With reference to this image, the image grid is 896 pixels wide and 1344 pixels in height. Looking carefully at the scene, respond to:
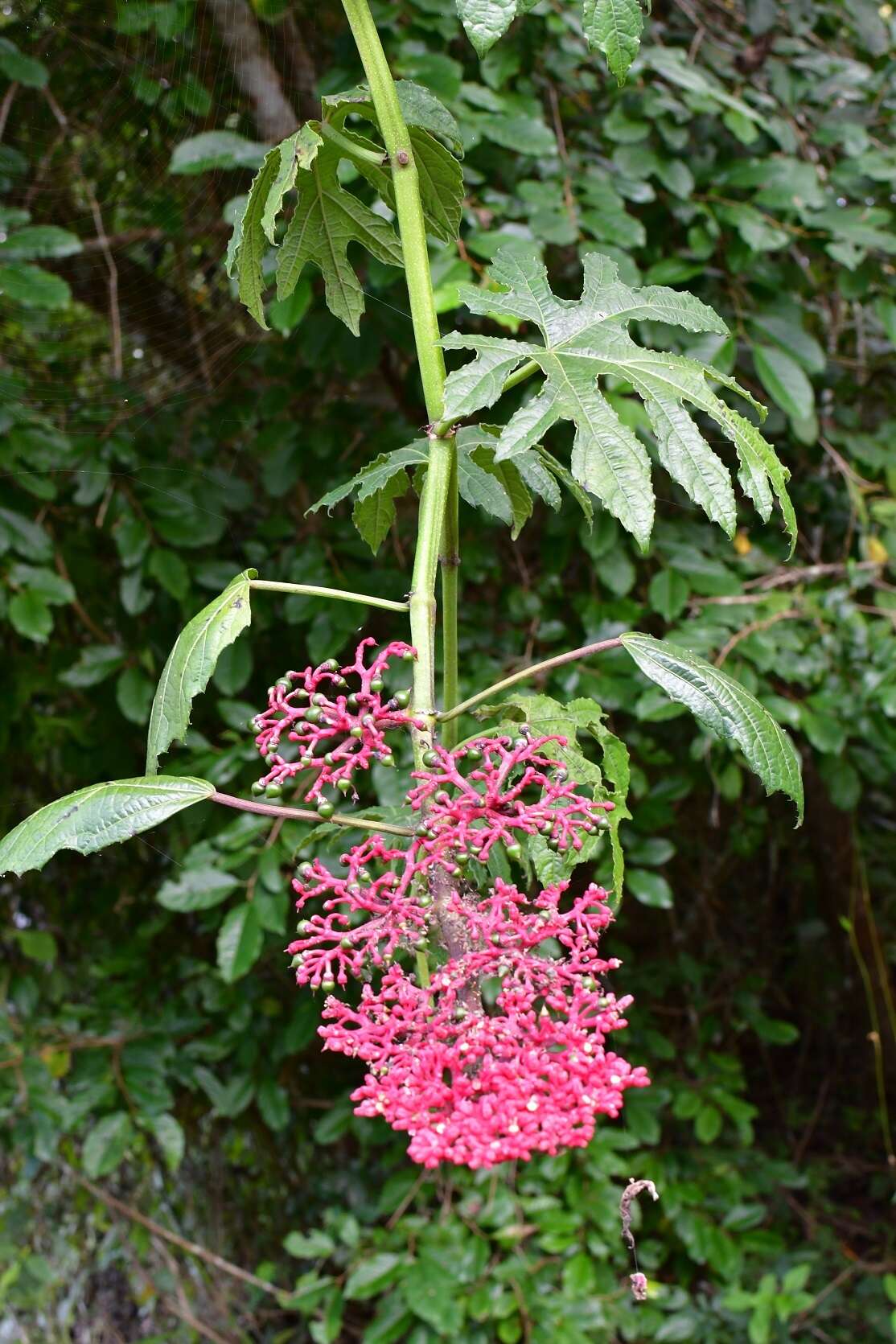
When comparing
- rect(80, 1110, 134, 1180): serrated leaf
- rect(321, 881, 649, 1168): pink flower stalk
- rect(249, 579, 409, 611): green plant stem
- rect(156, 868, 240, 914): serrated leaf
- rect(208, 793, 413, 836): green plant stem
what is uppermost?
rect(249, 579, 409, 611): green plant stem

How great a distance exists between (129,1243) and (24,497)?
1.32 metres

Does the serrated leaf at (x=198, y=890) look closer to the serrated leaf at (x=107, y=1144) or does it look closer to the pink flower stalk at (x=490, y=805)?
the serrated leaf at (x=107, y=1144)

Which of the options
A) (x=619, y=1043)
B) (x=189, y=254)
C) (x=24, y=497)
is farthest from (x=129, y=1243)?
(x=189, y=254)

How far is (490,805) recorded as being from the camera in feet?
1.67

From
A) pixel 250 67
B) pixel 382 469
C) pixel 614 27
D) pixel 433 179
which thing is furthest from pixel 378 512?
pixel 250 67

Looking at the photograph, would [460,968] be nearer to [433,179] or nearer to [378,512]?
[378,512]

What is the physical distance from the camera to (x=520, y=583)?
1.77 metres

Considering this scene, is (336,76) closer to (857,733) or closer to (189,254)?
→ (189,254)

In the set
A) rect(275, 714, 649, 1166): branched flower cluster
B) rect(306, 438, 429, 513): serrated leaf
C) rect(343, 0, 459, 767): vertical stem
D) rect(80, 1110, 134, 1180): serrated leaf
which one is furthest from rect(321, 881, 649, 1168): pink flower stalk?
rect(80, 1110, 134, 1180): serrated leaf

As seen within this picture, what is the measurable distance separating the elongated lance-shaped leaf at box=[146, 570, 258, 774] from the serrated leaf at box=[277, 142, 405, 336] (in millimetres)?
237

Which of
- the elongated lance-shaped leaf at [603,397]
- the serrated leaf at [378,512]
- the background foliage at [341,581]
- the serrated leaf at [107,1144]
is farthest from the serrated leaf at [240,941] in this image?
the elongated lance-shaped leaf at [603,397]

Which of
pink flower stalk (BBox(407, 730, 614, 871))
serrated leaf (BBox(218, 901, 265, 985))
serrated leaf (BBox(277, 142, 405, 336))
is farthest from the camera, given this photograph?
serrated leaf (BBox(218, 901, 265, 985))

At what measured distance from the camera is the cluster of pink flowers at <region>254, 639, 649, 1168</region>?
509 millimetres

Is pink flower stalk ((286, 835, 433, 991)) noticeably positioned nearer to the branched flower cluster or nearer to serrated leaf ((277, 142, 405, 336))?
the branched flower cluster
